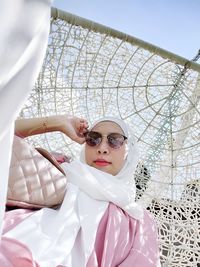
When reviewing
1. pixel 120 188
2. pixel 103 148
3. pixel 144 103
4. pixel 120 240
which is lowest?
pixel 120 240

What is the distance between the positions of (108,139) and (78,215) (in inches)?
15.1

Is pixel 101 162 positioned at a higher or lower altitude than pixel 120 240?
higher

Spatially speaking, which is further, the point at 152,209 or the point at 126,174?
the point at 152,209

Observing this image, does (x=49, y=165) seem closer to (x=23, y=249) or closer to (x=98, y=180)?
(x=98, y=180)

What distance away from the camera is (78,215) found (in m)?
1.21

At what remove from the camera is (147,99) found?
2625 mm

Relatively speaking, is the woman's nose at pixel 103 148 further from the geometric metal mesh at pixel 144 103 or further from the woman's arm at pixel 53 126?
the geometric metal mesh at pixel 144 103

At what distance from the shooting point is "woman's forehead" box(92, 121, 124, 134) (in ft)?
5.09

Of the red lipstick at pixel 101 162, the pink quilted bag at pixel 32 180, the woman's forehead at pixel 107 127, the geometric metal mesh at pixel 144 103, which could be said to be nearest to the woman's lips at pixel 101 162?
the red lipstick at pixel 101 162

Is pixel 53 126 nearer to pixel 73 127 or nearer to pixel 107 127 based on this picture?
pixel 73 127

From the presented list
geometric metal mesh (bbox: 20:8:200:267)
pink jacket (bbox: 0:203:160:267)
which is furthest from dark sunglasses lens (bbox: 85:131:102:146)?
geometric metal mesh (bbox: 20:8:200:267)

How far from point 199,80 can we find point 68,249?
1.58 metres

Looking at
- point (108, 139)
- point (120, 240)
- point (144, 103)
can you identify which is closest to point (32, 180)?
point (120, 240)

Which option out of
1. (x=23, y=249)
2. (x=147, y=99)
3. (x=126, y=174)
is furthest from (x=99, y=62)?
(x=23, y=249)
